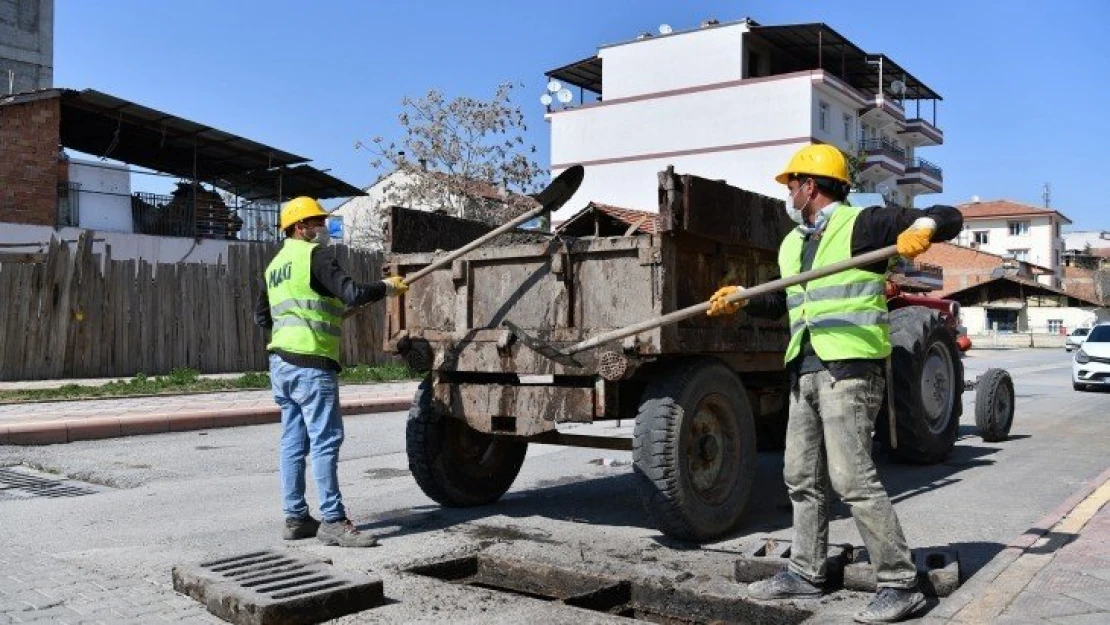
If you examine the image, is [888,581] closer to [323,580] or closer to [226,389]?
[323,580]

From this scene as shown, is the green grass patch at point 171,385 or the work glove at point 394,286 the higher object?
the work glove at point 394,286

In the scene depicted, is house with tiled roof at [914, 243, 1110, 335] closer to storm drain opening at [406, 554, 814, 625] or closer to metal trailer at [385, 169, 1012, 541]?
metal trailer at [385, 169, 1012, 541]

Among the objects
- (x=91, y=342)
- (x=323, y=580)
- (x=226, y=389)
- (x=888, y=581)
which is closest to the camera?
(x=888, y=581)

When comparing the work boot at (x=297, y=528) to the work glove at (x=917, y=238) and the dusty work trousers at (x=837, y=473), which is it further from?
the work glove at (x=917, y=238)

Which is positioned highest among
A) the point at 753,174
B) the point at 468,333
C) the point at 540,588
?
the point at 753,174

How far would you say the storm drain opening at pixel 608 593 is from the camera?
4.32 metres

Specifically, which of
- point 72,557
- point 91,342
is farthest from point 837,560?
point 91,342

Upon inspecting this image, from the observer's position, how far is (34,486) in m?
7.61

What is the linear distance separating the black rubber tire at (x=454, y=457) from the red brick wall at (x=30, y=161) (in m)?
18.7

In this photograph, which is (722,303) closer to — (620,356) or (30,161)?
(620,356)

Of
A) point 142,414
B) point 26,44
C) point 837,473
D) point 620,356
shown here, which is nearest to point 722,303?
point 620,356

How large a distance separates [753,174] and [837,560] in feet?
148

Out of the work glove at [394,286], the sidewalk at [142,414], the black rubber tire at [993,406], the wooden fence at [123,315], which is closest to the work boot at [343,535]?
the work glove at [394,286]

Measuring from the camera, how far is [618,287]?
553 centimetres
